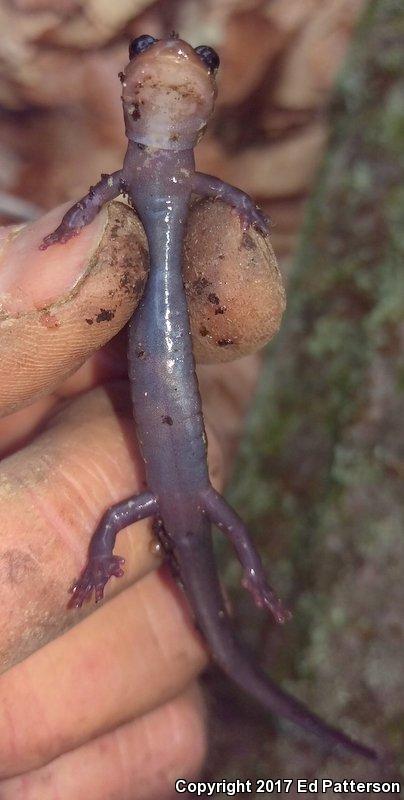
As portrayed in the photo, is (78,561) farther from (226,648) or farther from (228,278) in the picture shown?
(228,278)

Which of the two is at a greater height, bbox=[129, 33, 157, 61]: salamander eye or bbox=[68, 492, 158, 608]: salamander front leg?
bbox=[129, 33, 157, 61]: salamander eye

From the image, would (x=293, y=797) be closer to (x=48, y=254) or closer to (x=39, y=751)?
(x=39, y=751)

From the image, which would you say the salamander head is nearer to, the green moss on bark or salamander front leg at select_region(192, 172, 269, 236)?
salamander front leg at select_region(192, 172, 269, 236)

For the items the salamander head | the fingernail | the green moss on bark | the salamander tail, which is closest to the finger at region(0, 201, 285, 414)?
the fingernail

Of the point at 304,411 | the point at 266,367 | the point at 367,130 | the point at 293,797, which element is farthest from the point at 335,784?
the point at 367,130

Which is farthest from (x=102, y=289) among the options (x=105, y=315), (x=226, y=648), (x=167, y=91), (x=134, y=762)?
(x=134, y=762)
